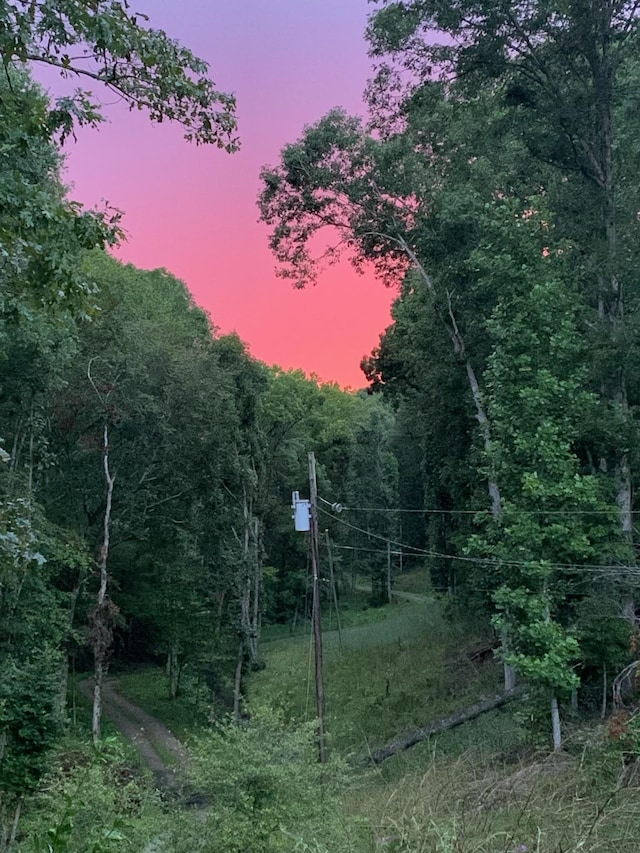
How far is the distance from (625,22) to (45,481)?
709 inches

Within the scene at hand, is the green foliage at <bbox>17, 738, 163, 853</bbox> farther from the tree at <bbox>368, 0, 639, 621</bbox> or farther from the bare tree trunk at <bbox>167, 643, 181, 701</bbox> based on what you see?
the bare tree trunk at <bbox>167, 643, 181, 701</bbox>

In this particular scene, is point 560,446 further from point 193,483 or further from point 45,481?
point 45,481

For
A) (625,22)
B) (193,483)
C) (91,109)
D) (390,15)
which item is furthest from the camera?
(193,483)

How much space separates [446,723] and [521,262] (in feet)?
33.9

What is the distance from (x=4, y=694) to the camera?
487 inches

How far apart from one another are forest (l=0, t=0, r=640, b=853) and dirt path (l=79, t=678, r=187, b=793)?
0.18 meters

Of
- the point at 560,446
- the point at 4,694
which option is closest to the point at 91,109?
the point at 560,446

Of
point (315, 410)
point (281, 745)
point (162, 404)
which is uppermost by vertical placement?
point (315, 410)

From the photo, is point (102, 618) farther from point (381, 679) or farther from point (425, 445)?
point (425, 445)

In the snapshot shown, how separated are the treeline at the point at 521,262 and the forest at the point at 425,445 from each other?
71 mm

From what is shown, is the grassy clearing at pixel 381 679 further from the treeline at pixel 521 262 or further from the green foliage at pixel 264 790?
the green foliage at pixel 264 790

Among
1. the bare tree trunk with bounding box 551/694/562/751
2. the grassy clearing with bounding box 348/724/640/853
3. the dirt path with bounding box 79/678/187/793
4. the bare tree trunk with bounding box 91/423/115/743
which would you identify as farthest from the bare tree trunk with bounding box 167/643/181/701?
the grassy clearing with bounding box 348/724/640/853

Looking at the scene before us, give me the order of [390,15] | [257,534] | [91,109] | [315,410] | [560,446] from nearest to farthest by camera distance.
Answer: [91,109] → [560,446] → [390,15] → [257,534] → [315,410]

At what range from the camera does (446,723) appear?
1500cm
